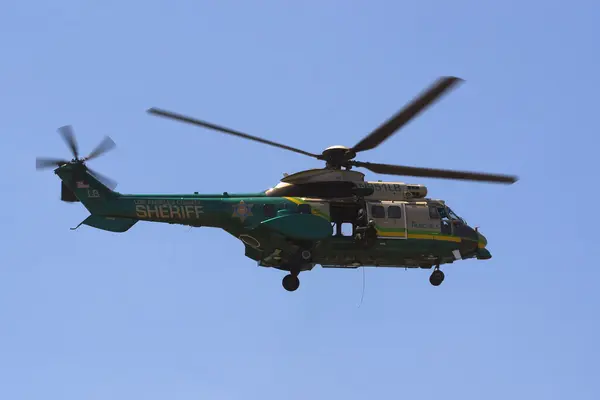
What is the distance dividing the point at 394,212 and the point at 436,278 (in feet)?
9.27

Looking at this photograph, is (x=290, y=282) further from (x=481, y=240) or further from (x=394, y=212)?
(x=481, y=240)

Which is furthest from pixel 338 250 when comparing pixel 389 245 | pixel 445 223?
pixel 445 223

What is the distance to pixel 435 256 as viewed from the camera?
117 feet

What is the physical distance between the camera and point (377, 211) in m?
34.8

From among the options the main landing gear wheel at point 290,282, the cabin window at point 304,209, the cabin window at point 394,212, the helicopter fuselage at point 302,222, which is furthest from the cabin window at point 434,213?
the main landing gear wheel at point 290,282

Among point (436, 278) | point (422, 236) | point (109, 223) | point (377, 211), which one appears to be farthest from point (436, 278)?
point (109, 223)

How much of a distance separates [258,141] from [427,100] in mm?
5436

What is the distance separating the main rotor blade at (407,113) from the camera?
98.3ft

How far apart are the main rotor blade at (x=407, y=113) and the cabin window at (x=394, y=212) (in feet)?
7.84

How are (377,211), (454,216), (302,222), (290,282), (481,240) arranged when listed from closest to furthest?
(302,222) → (290,282) → (377,211) → (454,216) → (481,240)

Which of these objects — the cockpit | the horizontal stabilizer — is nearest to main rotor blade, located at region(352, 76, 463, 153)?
the cockpit

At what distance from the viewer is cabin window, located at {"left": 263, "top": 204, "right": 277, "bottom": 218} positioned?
110 ft

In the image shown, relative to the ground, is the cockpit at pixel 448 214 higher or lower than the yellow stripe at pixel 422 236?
higher

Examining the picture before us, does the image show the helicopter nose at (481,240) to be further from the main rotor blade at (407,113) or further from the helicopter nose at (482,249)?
the main rotor blade at (407,113)
